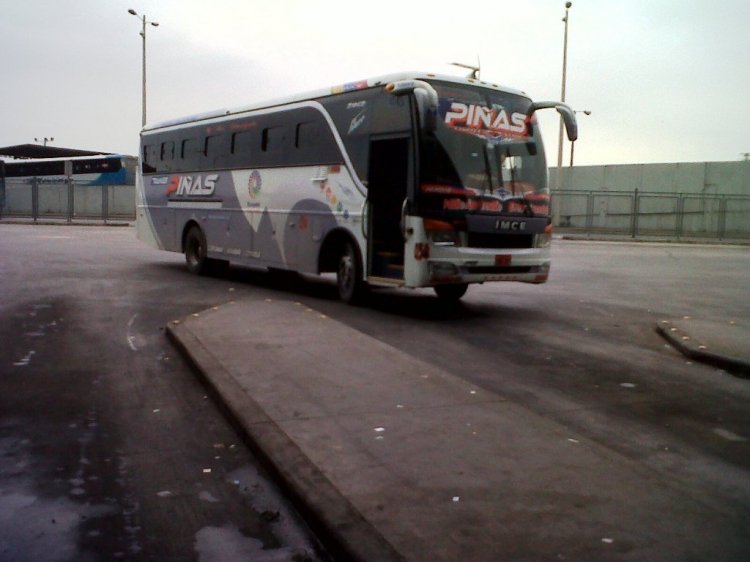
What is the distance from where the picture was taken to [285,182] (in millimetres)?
14242

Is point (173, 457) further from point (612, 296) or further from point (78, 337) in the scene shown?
point (612, 296)

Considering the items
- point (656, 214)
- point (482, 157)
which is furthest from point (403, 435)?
point (656, 214)

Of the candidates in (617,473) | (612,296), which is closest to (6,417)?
(617,473)

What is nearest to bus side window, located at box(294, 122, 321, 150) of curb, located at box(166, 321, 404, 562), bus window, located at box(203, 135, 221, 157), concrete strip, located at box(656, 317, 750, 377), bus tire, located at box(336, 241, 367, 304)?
bus tire, located at box(336, 241, 367, 304)

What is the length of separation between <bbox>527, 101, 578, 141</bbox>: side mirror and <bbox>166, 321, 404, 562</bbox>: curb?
A: 715 cm

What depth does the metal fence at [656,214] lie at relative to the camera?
38.9 m

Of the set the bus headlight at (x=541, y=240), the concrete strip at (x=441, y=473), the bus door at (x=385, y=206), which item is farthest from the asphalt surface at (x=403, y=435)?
the bus headlight at (x=541, y=240)

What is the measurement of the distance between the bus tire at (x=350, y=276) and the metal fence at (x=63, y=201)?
36.1 meters

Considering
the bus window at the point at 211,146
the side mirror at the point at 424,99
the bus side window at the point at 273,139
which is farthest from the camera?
the bus window at the point at 211,146

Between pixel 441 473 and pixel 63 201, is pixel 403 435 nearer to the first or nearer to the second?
pixel 441 473

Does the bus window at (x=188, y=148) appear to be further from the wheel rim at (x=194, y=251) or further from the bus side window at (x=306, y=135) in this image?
the bus side window at (x=306, y=135)

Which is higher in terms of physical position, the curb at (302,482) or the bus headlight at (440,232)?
the bus headlight at (440,232)

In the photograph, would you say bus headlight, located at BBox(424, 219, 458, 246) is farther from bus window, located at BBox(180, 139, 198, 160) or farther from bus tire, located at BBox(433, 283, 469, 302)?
bus window, located at BBox(180, 139, 198, 160)

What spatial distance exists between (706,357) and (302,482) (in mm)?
5944
